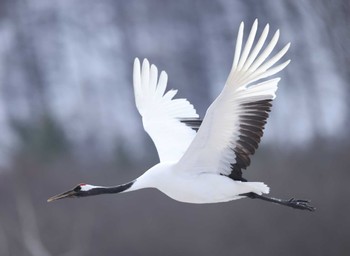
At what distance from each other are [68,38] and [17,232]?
11.9m

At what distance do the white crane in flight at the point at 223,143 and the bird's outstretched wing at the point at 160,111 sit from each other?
0.01 m

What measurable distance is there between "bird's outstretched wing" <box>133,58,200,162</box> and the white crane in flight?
0.01m

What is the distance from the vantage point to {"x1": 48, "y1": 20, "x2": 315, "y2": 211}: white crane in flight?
938 centimetres

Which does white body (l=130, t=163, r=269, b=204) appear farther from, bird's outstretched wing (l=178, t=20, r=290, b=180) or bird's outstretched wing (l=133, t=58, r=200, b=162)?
bird's outstretched wing (l=133, t=58, r=200, b=162)

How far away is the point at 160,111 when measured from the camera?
11.2 m

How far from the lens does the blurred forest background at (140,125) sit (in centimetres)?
1686

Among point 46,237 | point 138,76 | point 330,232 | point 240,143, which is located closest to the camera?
point 240,143

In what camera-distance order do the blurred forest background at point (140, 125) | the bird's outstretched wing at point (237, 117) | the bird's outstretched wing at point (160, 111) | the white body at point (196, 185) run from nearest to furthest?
the bird's outstretched wing at point (237, 117) < the white body at point (196, 185) < the bird's outstretched wing at point (160, 111) < the blurred forest background at point (140, 125)

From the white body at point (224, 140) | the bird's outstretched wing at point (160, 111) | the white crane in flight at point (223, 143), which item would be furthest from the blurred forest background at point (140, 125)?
the white body at point (224, 140)

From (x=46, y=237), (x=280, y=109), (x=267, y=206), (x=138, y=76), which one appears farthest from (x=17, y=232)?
(x=138, y=76)

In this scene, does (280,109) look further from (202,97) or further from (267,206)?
(267,206)

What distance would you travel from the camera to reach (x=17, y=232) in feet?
63.1

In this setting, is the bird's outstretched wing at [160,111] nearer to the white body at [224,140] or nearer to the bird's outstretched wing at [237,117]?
the white body at [224,140]

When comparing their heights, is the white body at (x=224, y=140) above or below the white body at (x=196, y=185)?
above
